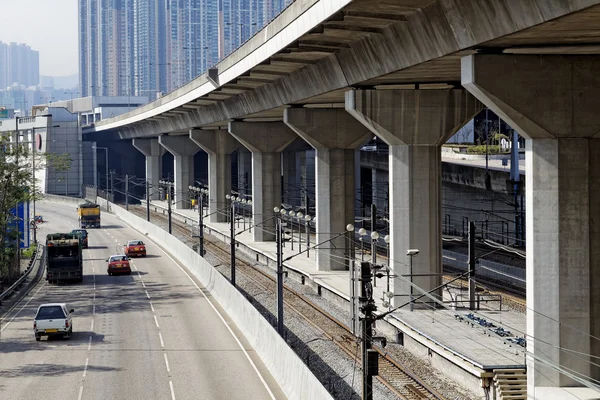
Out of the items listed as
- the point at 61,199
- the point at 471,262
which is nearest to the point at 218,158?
the point at 61,199

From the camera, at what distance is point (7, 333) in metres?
44.6

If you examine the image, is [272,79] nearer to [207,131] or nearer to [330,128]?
[330,128]

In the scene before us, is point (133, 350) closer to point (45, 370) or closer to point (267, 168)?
point (45, 370)

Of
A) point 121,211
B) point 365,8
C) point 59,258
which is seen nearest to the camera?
point 365,8

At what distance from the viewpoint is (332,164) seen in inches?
2275

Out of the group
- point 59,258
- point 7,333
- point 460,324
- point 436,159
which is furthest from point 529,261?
point 59,258

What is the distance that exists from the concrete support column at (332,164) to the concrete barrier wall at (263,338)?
23.2ft

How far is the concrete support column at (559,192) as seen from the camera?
86.0 ft

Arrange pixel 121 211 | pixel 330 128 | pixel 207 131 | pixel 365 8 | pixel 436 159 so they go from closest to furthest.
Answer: pixel 365 8 < pixel 436 159 < pixel 330 128 < pixel 207 131 < pixel 121 211

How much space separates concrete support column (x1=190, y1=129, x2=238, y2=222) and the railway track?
20948 millimetres

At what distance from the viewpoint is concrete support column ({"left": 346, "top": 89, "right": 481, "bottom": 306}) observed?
41688mm

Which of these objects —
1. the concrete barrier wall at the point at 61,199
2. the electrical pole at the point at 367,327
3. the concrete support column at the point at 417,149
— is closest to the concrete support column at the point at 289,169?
the concrete barrier wall at the point at 61,199

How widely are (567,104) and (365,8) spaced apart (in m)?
6.61

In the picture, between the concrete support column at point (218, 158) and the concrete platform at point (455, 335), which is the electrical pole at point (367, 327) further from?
the concrete support column at point (218, 158)
